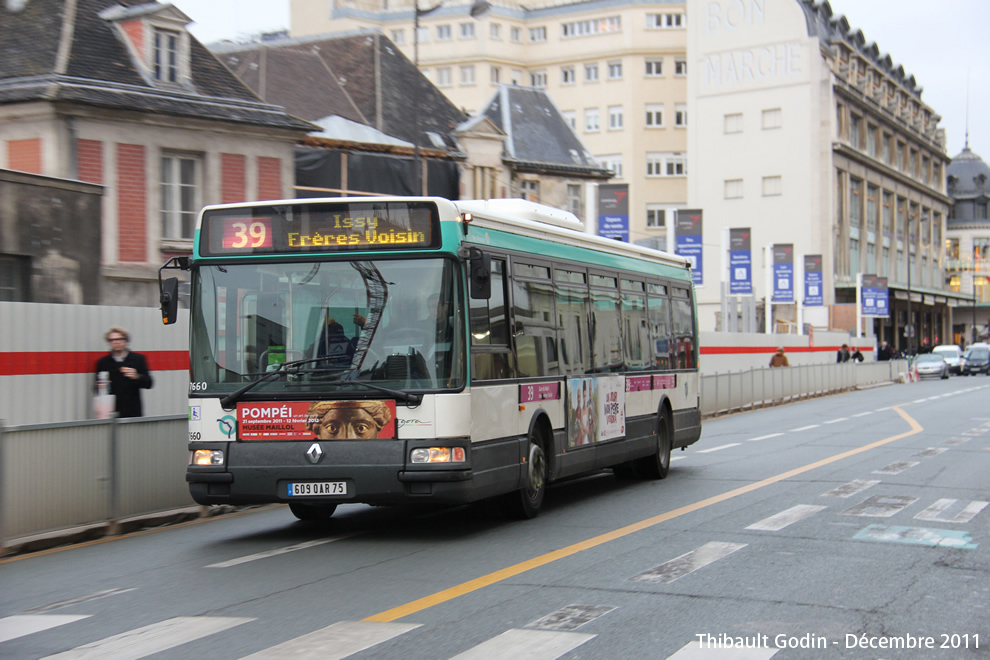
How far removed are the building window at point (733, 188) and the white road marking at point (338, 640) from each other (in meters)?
75.0

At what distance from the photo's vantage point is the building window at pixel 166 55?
91.7 feet

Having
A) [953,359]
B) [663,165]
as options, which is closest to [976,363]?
[953,359]

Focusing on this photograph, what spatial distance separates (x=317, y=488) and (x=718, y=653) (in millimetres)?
4654

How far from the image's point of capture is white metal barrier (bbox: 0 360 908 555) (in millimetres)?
10023

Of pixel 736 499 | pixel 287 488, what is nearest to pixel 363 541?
pixel 287 488

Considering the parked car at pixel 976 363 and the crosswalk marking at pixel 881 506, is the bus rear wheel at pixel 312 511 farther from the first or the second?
the parked car at pixel 976 363

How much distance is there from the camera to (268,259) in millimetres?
10164

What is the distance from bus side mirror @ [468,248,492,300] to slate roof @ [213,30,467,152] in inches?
1134

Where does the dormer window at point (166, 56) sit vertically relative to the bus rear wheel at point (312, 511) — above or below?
above

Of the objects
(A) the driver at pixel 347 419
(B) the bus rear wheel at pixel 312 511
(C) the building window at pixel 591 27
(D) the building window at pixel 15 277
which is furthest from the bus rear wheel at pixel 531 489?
(C) the building window at pixel 591 27

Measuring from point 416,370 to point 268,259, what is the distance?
1619 mm

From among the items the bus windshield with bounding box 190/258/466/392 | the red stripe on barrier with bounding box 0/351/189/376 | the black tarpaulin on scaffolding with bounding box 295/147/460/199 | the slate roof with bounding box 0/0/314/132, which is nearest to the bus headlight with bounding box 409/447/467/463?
the bus windshield with bounding box 190/258/466/392

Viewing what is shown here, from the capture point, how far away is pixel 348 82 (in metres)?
39.8

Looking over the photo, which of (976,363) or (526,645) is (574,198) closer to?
(976,363)
